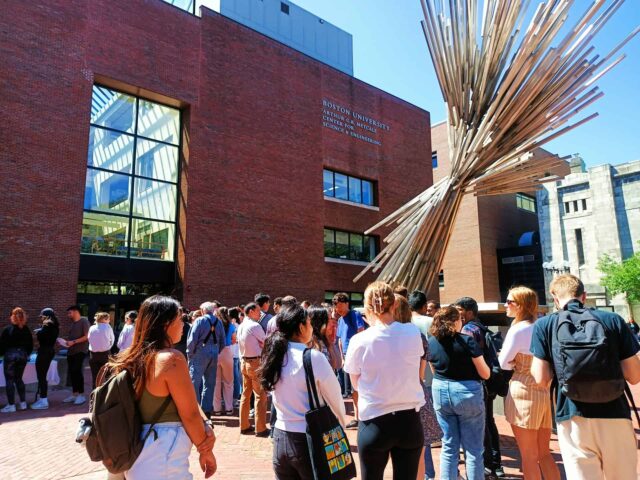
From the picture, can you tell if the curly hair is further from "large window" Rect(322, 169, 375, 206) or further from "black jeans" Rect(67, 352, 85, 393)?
"large window" Rect(322, 169, 375, 206)

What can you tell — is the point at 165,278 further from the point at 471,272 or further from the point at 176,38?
the point at 471,272

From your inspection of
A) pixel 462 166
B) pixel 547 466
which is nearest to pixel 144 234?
pixel 462 166

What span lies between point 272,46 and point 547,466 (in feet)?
67.4

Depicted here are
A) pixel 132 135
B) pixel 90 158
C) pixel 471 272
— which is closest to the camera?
pixel 90 158

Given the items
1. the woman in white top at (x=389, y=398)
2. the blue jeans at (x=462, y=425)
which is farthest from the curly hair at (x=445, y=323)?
the woman in white top at (x=389, y=398)

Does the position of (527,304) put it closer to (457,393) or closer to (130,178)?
(457,393)

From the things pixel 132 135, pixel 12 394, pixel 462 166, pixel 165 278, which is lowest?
pixel 12 394

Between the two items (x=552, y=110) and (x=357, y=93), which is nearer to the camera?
(x=552, y=110)

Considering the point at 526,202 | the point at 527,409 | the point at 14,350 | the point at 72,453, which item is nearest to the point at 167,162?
the point at 14,350

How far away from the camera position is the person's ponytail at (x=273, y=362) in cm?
278

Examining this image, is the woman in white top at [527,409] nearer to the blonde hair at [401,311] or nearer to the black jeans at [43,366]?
the blonde hair at [401,311]

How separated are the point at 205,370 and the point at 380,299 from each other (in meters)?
4.56

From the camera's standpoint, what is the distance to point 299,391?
8.81 feet

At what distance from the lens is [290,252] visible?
1986cm
